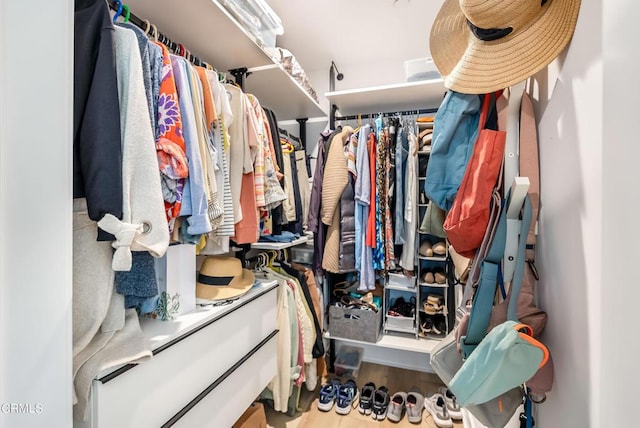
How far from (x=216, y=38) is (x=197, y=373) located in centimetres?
125

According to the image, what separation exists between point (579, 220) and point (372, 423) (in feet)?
5.19

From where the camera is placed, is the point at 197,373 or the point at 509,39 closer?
the point at 509,39

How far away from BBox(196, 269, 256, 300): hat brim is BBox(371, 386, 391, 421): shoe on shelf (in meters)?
1.11

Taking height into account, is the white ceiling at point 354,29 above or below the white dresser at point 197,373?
above

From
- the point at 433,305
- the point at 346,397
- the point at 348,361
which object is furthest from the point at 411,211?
the point at 348,361

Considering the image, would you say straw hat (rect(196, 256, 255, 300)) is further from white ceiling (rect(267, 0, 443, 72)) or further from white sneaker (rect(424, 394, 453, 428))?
white ceiling (rect(267, 0, 443, 72))

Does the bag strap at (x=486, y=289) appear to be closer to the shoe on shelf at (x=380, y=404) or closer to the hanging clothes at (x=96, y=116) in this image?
the hanging clothes at (x=96, y=116)

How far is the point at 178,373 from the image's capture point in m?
0.85

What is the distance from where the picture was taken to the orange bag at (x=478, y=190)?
2.42 feet

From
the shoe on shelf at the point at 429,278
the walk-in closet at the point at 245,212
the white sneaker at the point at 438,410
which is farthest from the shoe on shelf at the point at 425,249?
the white sneaker at the point at 438,410

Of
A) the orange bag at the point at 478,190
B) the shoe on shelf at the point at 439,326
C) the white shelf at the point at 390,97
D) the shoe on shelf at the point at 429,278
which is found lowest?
the shoe on shelf at the point at 439,326

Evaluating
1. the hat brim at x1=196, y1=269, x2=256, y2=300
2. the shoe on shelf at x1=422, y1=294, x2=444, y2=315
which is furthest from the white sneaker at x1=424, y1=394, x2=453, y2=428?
the hat brim at x1=196, y1=269, x2=256, y2=300

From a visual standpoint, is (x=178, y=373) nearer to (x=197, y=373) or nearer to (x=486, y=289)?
(x=197, y=373)

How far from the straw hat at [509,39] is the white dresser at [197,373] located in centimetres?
109
